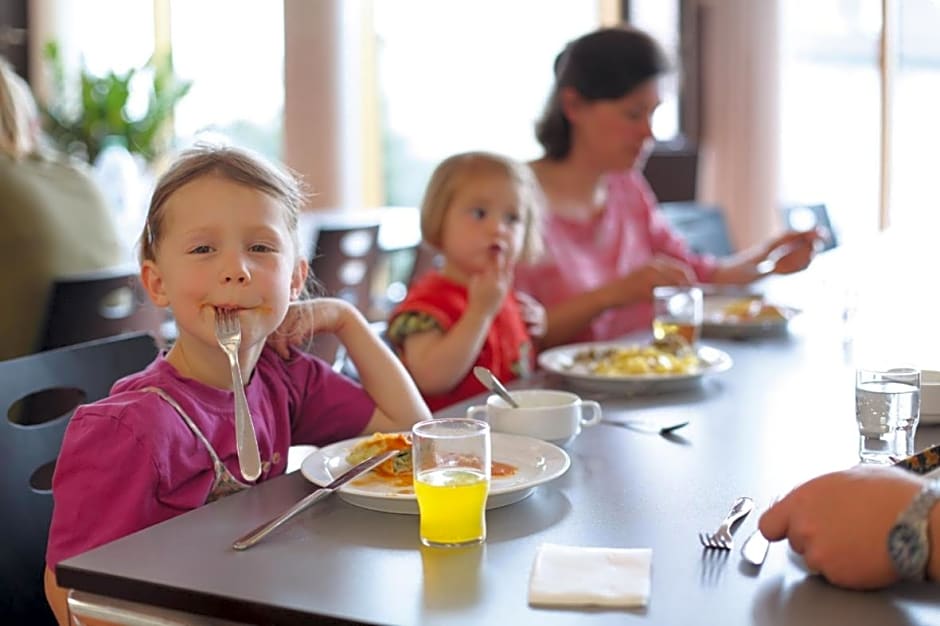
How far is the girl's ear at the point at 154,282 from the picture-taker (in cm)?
138

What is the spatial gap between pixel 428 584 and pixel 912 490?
1.27 ft

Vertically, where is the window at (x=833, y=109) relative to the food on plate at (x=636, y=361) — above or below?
above

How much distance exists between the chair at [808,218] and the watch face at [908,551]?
3291 millimetres

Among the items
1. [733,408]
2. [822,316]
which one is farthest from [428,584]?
[822,316]

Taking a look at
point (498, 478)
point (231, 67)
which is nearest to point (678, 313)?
point (498, 478)

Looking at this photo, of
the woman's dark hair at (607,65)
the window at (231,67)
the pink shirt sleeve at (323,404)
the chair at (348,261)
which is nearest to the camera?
the pink shirt sleeve at (323,404)

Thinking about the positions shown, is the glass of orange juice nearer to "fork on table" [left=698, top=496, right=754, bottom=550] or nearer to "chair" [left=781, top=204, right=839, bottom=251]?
"fork on table" [left=698, top=496, right=754, bottom=550]

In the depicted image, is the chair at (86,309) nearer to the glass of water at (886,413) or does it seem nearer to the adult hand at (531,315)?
the adult hand at (531,315)

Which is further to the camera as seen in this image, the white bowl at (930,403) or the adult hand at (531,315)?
the adult hand at (531,315)

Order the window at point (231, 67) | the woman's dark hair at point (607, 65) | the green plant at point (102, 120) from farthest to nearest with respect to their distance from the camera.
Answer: the window at point (231, 67), the green plant at point (102, 120), the woman's dark hair at point (607, 65)

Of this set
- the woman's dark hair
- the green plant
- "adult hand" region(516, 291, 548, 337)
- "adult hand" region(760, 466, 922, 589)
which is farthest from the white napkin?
the green plant

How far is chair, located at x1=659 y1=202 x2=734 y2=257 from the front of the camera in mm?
3756

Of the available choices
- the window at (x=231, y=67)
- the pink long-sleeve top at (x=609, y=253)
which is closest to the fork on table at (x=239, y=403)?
the pink long-sleeve top at (x=609, y=253)

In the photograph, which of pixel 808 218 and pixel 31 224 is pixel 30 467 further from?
pixel 808 218
